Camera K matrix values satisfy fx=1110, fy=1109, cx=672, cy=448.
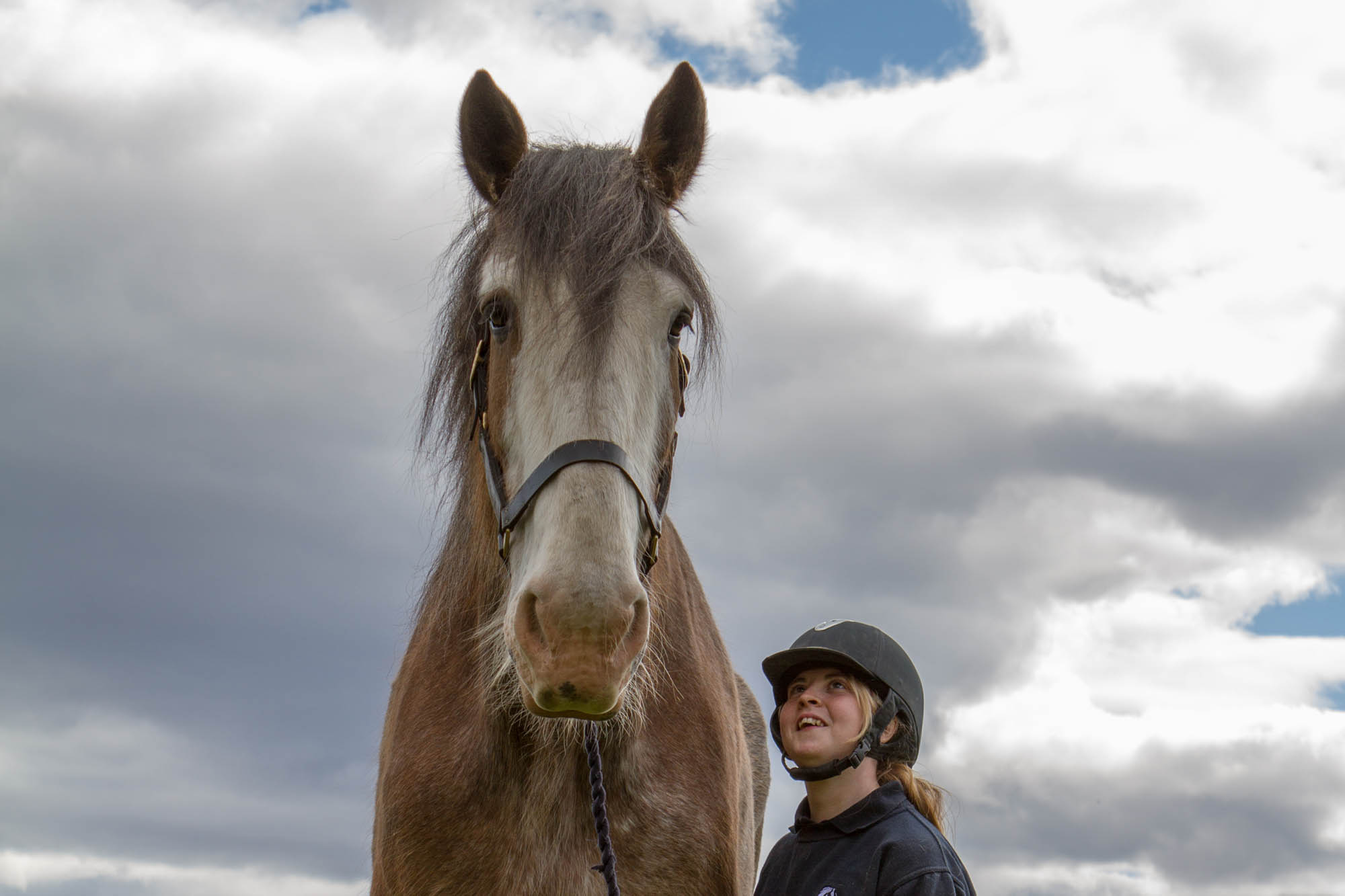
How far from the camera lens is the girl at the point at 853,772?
Result: 3.95 m

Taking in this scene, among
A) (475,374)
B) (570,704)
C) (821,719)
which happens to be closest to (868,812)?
(821,719)

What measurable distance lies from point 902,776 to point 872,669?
42cm

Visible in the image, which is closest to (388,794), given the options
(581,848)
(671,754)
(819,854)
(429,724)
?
(429,724)

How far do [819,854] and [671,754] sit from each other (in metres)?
0.74

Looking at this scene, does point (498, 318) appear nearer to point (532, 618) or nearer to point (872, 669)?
point (532, 618)

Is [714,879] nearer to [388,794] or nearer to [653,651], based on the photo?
[653,651]

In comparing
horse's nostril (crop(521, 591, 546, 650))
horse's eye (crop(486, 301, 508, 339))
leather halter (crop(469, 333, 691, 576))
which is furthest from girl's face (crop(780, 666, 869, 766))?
horse's eye (crop(486, 301, 508, 339))

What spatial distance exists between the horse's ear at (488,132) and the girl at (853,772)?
239 cm

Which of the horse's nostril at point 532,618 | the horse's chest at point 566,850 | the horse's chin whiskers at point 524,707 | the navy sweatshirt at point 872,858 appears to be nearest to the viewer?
the horse's nostril at point 532,618

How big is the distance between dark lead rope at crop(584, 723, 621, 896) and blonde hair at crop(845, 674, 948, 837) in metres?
1.02

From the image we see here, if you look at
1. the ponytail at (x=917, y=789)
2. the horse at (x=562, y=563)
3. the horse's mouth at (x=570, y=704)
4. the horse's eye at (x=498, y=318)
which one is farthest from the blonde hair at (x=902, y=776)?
the horse's eye at (x=498, y=318)

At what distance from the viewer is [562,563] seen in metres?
3.32

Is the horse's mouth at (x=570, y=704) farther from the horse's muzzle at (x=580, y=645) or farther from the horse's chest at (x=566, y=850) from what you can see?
the horse's chest at (x=566, y=850)

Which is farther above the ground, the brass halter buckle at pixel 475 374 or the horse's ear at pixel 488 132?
the horse's ear at pixel 488 132
